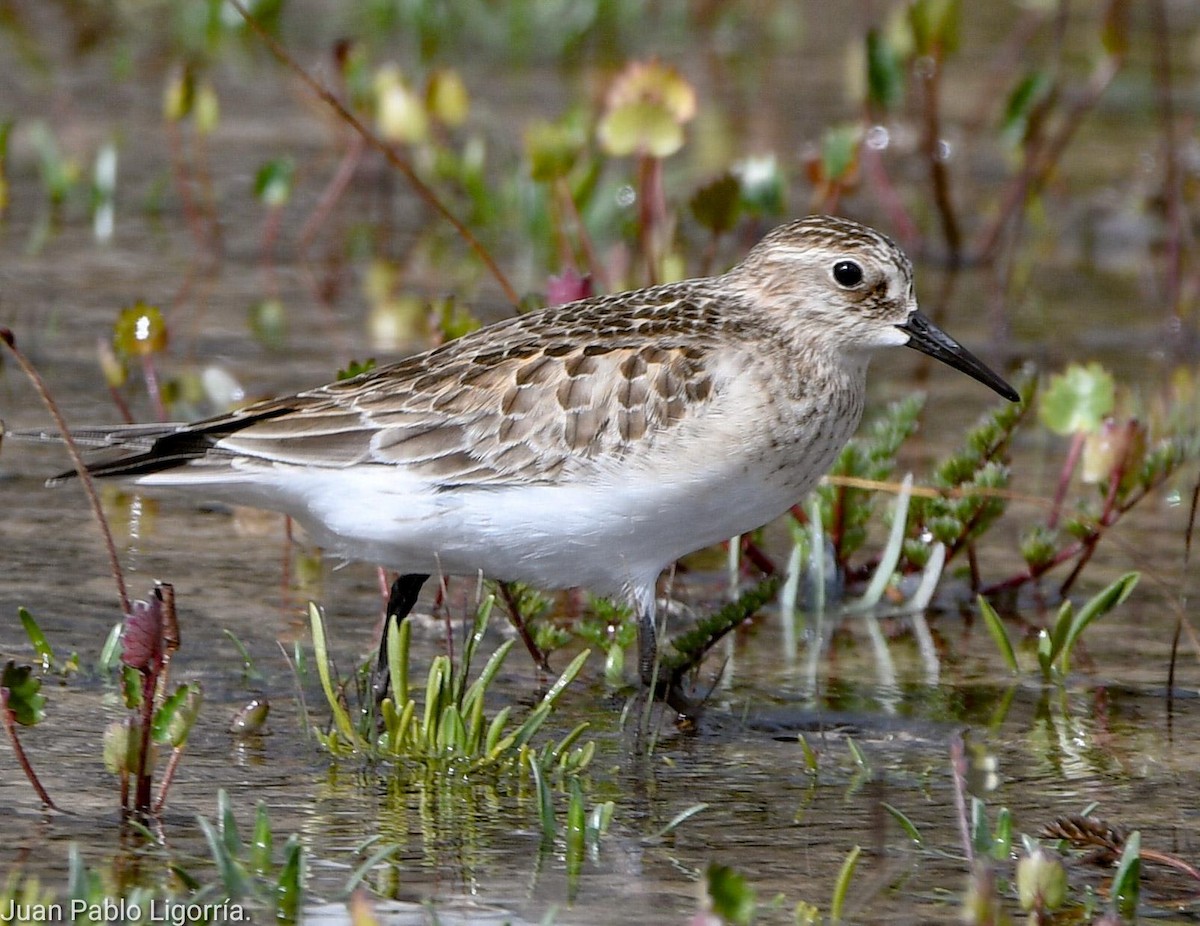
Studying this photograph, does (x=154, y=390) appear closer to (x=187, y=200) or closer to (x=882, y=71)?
(x=187, y=200)

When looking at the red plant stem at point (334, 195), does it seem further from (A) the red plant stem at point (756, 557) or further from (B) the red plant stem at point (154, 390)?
(A) the red plant stem at point (756, 557)

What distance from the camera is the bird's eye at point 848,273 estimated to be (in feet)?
17.4

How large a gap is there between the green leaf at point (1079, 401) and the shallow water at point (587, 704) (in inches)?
22.1

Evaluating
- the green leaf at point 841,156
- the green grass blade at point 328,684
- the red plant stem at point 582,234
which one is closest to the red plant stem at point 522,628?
the green grass blade at point 328,684

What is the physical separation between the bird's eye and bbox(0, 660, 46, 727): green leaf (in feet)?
7.91

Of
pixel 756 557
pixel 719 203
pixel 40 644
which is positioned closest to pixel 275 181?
pixel 719 203

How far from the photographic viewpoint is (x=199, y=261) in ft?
29.4

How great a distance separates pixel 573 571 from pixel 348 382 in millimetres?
807

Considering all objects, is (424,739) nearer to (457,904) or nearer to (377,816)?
(377,816)

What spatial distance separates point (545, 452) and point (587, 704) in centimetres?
64

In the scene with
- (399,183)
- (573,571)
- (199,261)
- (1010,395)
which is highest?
(399,183)

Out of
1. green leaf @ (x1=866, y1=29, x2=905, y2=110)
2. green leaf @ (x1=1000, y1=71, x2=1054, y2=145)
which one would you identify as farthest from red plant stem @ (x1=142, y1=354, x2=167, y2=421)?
green leaf @ (x1=1000, y1=71, x2=1054, y2=145)

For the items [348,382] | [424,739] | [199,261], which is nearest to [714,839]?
[424,739]

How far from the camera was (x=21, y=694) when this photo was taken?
3842 millimetres
